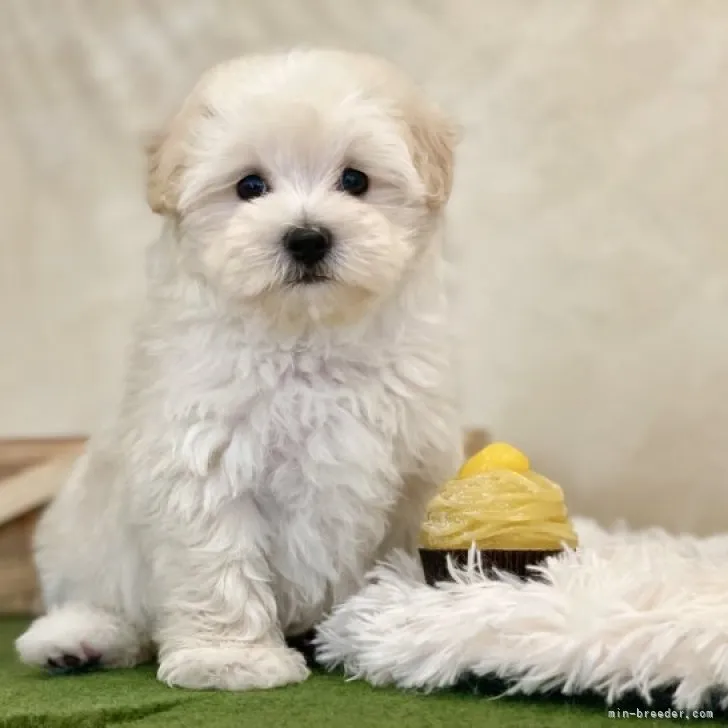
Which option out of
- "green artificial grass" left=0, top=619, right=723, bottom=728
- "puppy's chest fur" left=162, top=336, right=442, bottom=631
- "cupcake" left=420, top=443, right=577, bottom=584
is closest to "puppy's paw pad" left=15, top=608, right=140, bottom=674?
"green artificial grass" left=0, top=619, right=723, bottom=728

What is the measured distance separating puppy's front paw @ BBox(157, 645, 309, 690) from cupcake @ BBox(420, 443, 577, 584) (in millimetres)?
267

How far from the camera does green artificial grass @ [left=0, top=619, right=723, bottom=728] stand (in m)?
1.26

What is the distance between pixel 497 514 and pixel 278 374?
425mm

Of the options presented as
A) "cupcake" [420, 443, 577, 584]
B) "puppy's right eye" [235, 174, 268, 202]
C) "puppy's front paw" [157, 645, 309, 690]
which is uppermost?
"puppy's right eye" [235, 174, 268, 202]

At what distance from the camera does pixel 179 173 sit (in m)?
1.65

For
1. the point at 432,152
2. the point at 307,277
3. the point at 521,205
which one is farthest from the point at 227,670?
the point at 521,205

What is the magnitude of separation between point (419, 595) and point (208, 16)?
206 centimetres

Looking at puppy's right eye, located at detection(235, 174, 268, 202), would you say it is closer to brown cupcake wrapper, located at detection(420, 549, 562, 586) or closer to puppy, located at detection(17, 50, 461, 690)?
puppy, located at detection(17, 50, 461, 690)

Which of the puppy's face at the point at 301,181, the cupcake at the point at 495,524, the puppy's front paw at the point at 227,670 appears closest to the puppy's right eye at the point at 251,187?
the puppy's face at the point at 301,181

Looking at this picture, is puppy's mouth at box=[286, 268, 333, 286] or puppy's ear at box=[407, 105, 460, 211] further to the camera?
puppy's ear at box=[407, 105, 460, 211]

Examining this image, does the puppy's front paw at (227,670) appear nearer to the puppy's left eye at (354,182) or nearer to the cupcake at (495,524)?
the cupcake at (495,524)

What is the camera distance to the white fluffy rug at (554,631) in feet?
4.18

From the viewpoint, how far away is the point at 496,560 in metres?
1.53

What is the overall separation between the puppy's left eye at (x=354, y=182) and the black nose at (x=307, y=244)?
14 cm
